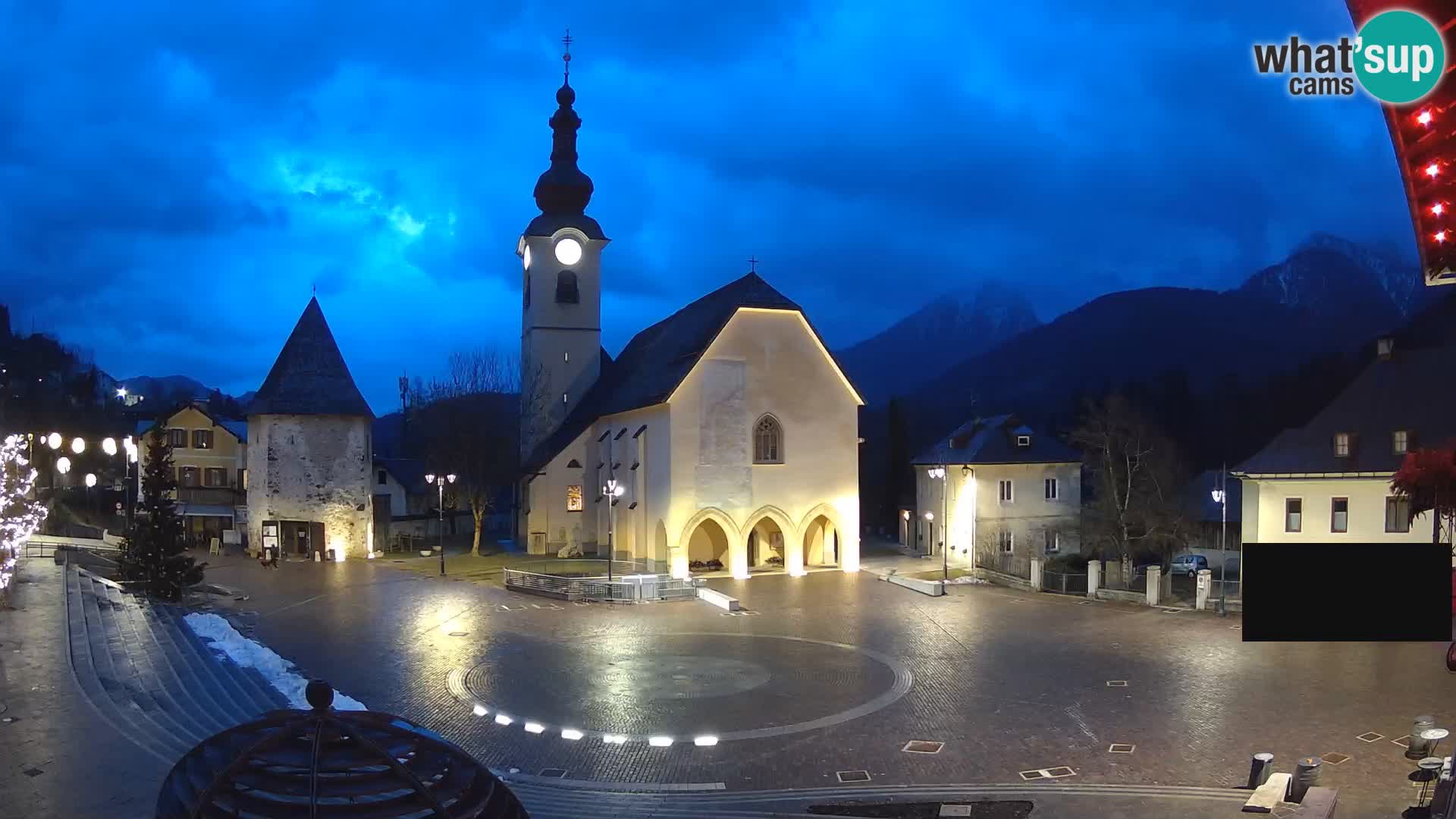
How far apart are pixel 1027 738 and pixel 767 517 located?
23.0 m

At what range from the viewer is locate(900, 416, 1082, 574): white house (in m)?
40.0

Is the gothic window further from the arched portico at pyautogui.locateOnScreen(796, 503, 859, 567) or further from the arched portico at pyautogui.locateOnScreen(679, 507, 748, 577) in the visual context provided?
the arched portico at pyautogui.locateOnScreen(796, 503, 859, 567)

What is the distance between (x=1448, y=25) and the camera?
4.83 m

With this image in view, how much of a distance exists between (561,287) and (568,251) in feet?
6.04

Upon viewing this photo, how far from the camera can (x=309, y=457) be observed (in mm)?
41031

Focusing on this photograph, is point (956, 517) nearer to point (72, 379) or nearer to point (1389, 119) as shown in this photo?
point (1389, 119)

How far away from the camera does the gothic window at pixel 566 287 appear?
46562 mm

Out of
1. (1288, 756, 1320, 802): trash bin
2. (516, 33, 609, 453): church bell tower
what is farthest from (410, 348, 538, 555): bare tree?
(1288, 756, 1320, 802): trash bin

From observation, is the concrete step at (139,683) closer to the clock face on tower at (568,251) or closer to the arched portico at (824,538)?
the arched portico at (824,538)

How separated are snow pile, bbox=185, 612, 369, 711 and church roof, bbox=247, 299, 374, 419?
58.0 ft

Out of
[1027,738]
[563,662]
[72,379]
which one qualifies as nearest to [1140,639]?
[1027,738]

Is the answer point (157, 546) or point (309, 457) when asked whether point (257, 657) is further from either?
point (309, 457)
